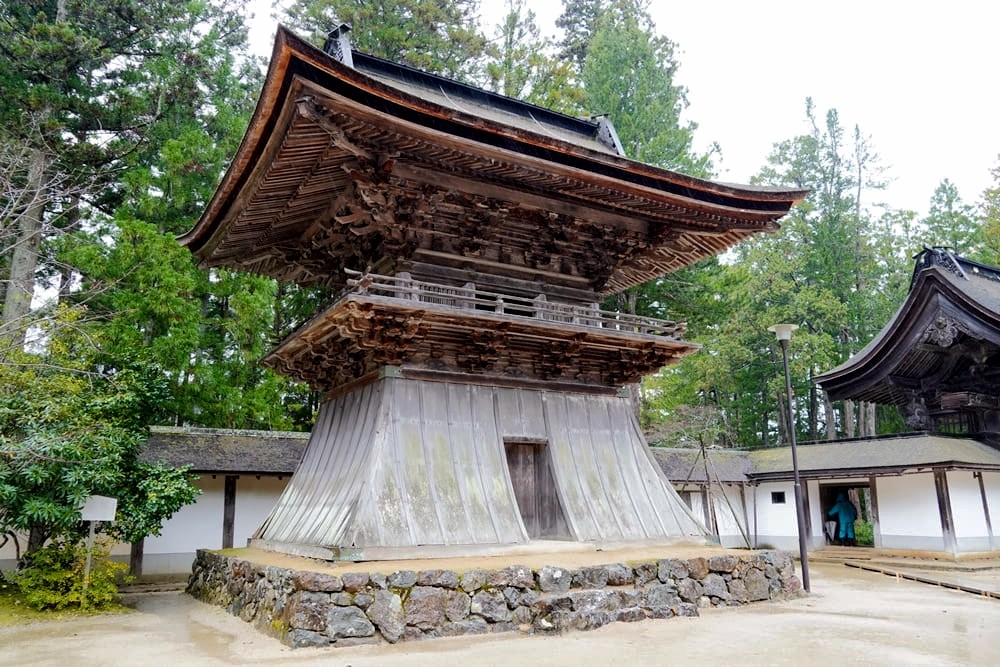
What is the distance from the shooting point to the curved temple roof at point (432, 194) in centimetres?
866

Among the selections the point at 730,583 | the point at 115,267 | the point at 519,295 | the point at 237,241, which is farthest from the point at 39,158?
the point at 730,583

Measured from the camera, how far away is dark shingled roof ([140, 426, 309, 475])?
14.4 meters

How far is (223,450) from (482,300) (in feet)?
26.1

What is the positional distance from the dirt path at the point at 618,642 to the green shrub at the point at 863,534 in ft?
34.5

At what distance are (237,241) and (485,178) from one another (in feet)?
15.5

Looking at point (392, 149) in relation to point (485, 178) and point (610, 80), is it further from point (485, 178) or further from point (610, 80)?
point (610, 80)

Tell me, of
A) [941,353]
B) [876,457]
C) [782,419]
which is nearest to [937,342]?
[941,353]

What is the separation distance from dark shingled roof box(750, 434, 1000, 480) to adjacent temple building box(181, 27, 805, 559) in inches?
371

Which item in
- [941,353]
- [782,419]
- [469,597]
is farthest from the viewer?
[782,419]

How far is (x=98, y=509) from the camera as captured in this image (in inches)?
398

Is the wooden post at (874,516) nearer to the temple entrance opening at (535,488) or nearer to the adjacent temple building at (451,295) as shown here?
the adjacent temple building at (451,295)

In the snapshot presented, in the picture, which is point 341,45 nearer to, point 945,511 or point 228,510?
point 228,510

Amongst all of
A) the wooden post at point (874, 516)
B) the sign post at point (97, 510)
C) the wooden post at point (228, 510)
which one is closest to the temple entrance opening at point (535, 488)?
the sign post at point (97, 510)

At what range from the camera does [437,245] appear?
11289 millimetres
